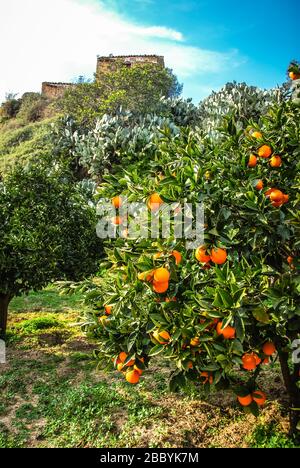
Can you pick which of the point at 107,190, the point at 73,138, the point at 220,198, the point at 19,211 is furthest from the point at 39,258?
the point at 73,138

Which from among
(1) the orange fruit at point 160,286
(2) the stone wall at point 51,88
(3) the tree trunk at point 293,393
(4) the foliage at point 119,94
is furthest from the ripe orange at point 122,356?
(2) the stone wall at point 51,88

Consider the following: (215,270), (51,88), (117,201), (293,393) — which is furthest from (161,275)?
(51,88)

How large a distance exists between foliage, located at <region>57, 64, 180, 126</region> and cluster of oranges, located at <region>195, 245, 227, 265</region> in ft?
47.0

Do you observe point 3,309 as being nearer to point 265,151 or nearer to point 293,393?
point 293,393

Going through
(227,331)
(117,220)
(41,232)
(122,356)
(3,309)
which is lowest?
(3,309)

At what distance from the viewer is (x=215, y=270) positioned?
8.61ft

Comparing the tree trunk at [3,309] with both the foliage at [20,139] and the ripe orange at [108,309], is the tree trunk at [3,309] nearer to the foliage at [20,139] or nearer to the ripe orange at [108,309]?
the ripe orange at [108,309]

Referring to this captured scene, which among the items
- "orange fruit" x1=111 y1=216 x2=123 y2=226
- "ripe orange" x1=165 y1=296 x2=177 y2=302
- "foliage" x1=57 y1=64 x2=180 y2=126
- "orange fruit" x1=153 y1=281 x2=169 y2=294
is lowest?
"ripe orange" x1=165 y1=296 x2=177 y2=302

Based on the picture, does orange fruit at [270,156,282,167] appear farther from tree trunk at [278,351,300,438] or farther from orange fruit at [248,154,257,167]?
tree trunk at [278,351,300,438]

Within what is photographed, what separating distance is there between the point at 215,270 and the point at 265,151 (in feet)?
4.43

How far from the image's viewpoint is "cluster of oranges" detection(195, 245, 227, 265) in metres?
2.73

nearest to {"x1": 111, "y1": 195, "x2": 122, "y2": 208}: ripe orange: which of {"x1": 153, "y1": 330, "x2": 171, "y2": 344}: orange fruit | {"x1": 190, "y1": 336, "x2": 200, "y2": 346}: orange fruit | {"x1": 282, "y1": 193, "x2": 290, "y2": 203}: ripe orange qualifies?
{"x1": 153, "y1": 330, "x2": 171, "y2": 344}: orange fruit

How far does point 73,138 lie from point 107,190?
39.1 feet

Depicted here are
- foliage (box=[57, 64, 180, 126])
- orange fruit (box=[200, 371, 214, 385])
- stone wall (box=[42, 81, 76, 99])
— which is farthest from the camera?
stone wall (box=[42, 81, 76, 99])
